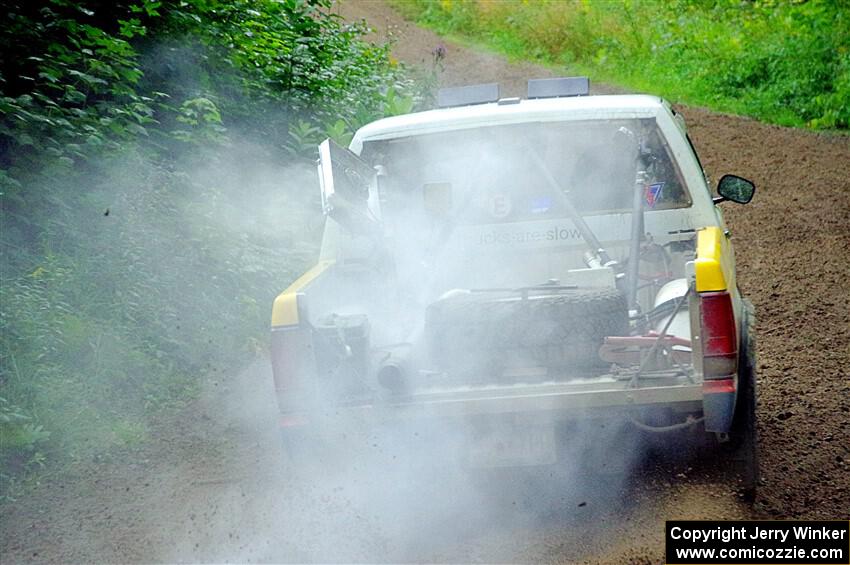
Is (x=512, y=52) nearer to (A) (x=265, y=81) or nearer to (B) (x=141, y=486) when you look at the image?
(A) (x=265, y=81)

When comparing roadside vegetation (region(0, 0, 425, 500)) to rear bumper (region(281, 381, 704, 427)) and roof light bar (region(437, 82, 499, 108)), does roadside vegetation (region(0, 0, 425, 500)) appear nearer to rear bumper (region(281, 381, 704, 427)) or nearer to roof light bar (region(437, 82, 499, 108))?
rear bumper (region(281, 381, 704, 427))

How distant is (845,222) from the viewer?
1112 cm

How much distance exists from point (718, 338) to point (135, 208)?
561cm

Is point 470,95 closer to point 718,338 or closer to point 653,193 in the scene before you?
point 653,193

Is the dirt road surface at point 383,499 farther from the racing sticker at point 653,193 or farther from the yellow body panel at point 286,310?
the racing sticker at point 653,193

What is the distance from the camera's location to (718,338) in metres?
4.34

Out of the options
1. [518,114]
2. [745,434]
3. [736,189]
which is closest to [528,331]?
[745,434]

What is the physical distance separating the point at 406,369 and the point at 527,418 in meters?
0.58

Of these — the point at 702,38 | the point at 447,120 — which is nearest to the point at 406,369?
the point at 447,120

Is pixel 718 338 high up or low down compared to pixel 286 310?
down

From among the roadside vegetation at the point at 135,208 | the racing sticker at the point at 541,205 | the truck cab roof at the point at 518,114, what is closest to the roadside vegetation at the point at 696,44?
the roadside vegetation at the point at 135,208

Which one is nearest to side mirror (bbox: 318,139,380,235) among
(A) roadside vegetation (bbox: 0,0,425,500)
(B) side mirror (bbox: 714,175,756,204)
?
(B) side mirror (bbox: 714,175,756,204)

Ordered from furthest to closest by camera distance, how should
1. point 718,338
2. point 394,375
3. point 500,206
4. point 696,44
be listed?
point 696,44, point 500,206, point 394,375, point 718,338

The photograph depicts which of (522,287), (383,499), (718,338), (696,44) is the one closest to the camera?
(718,338)
